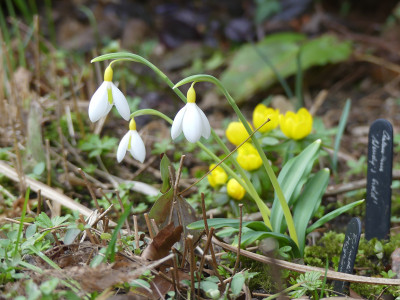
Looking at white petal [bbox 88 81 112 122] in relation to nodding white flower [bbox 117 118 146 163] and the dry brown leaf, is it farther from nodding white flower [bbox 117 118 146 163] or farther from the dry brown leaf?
the dry brown leaf

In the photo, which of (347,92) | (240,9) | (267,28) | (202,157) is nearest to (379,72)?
(347,92)

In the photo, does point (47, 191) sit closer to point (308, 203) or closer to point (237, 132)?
point (237, 132)

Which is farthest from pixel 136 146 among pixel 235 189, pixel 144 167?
pixel 144 167

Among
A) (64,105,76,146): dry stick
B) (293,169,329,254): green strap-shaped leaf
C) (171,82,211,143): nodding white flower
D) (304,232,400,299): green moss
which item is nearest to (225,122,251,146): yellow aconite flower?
(293,169,329,254): green strap-shaped leaf

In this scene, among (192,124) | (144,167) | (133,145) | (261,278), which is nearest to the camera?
(192,124)

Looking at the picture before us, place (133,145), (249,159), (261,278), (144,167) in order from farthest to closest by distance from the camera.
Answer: (144,167) → (249,159) → (261,278) → (133,145)

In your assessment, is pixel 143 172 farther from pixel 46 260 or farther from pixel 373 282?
pixel 373 282

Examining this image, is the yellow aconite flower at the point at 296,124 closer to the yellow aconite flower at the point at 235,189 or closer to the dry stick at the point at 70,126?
the yellow aconite flower at the point at 235,189
